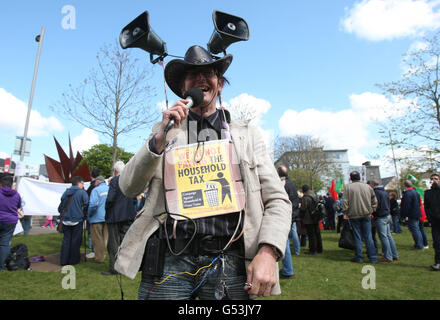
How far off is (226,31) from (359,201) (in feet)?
21.6

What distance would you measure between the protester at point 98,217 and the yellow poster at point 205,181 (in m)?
6.28

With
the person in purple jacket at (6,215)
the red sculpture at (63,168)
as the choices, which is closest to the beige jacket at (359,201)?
the person in purple jacket at (6,215)

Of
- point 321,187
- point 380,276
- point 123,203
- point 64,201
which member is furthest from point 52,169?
point 321,187

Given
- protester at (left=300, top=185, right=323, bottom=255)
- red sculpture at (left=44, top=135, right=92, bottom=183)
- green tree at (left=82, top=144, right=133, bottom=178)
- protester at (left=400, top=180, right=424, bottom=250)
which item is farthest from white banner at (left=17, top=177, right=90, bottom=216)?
green tree at (left=82, top=144, right=133, bottom=178)

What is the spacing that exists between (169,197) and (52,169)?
15.2 meters

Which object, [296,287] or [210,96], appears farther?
[296,287]

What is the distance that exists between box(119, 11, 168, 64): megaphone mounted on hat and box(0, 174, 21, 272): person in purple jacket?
6136mm

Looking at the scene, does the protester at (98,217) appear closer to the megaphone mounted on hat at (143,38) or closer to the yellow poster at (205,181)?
the megaphone mounted on hat at (143,38)

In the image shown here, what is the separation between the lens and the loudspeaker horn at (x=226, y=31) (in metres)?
1.92

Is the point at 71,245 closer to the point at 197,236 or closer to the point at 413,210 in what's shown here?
the point at 197,236

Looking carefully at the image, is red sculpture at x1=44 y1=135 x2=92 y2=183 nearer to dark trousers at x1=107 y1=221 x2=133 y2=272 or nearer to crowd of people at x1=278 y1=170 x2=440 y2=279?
dark trousers at x1=107 y1=221 x2=133 y2=272

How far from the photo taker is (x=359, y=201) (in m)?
7.12

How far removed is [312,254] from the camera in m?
8.43
